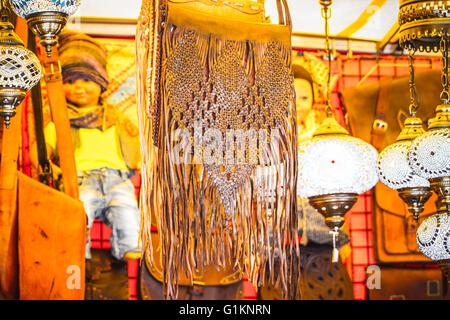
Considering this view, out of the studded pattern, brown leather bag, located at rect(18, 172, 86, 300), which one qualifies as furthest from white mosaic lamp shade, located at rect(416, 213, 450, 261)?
brown leather bag, located at rect(18, 172, 86, 300)

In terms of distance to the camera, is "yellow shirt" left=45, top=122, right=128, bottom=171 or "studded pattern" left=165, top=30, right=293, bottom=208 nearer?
"studded pattern" left=165, top=30, right=293, bottom=208

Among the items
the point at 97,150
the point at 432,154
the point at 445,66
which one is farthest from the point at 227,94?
the point at 97,150

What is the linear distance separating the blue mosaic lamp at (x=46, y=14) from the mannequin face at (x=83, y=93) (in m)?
1.99

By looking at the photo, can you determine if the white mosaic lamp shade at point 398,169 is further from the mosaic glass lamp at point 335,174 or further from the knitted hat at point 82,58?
Result: the knitted hat at point 82,58

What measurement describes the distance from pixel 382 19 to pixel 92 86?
1757 millimetres

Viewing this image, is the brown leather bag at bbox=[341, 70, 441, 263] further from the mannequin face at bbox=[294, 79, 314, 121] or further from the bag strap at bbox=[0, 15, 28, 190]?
the bag strap at bbox=[0, 15, 28, 190]

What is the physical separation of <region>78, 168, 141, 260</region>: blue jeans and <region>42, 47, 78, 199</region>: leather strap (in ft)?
1.55

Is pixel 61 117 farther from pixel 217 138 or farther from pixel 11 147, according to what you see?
pixel 217 138

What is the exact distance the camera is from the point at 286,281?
6.06 feet

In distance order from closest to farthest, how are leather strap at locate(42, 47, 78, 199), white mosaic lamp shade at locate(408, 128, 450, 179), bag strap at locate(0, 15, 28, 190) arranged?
white mosaic lamp shade at locate(408, 128, 450, 179)
bag strap at locate(0, 15, 28, 190)
leather strap at locate(42, 47, 78, 199)

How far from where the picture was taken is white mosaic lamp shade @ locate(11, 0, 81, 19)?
5.70 feet

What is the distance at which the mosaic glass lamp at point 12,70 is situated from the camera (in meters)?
1.81

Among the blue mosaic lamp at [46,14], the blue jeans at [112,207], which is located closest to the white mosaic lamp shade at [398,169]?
the blue mosaic lamp at [46,14]

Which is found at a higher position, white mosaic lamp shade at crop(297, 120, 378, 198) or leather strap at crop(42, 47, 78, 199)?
leather strap at crop(42, 47, 78, 199)
